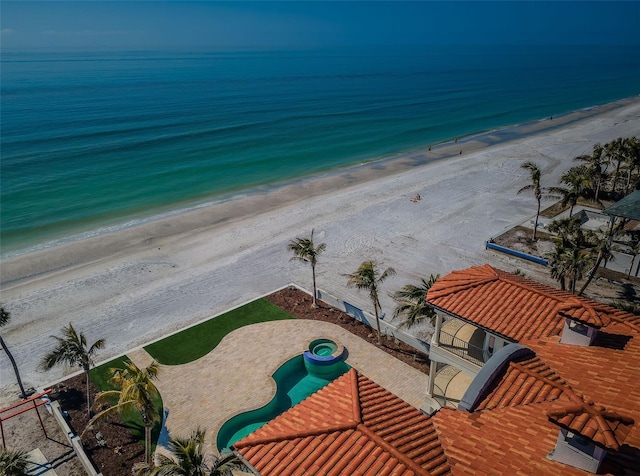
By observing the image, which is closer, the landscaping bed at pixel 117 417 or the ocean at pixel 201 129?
the landscaping bed at pixel 117 417

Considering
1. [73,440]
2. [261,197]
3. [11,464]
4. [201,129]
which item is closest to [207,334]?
[73,440]

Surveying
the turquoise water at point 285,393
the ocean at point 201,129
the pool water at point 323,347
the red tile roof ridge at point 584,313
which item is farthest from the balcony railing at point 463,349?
the ocean at point 201,129

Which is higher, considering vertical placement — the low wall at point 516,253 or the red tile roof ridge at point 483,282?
the red tile roof ridge at point 483,282

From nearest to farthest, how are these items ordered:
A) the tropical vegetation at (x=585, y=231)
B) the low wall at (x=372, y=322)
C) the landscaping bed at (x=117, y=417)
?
1. the landscaping bed at (x=117, y=417)
2. the tropical vegetation at (x=585, y=231)
3. the low wall at (x=372, y=322)

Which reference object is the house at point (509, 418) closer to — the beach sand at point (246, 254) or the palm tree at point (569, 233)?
the palm tree at point (569, 233)

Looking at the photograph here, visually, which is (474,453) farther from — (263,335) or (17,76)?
(17,76)

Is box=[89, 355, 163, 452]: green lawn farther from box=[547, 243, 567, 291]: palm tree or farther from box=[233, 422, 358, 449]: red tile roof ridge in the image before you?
box=[547, 243, 567, 291]: palm tree

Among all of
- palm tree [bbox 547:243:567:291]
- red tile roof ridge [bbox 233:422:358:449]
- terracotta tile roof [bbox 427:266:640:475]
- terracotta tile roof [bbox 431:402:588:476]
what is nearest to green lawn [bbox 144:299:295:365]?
terracotta tile roof [bbox 427:266:640:475]

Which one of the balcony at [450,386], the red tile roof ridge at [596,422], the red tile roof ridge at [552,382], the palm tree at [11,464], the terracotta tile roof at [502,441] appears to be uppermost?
the red tile roof ridge at [596,422]
